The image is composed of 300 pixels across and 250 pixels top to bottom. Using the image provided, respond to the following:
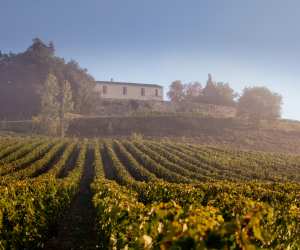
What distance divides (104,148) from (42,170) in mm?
15416

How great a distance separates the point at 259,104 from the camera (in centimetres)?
7225

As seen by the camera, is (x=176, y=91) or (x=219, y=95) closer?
(x=219, y=95)

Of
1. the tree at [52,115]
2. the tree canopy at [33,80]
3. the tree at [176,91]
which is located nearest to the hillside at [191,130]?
the tree at [52,115]

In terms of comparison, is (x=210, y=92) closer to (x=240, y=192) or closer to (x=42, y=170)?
(x=42, y=170)

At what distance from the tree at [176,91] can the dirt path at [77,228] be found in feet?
282

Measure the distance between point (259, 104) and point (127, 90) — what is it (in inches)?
1495

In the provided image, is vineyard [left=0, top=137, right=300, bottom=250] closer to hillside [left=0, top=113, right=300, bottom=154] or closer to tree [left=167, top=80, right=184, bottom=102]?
hillside [left=0, top=113, right=300, bottom=154]

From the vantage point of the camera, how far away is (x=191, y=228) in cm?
373

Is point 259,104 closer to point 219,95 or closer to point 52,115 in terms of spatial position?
point 219,95

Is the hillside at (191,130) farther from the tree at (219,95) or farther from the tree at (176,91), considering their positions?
the tree at (176,91)

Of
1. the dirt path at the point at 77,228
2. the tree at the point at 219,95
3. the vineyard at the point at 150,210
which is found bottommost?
the dirt path at the point at 77,228

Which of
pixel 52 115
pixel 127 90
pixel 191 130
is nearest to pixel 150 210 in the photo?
pixel 52 115

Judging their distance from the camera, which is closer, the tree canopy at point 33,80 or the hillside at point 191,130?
the hillside at point 191,130

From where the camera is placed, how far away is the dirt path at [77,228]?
40.1 feet
